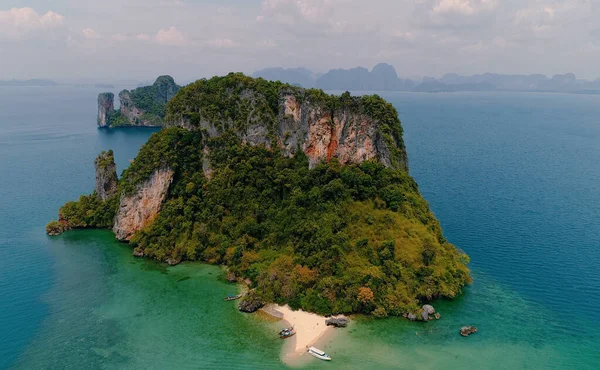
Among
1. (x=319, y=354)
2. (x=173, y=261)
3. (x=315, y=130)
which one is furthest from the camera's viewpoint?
(x=315, y=130)

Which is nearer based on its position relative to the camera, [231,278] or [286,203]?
[231,278]

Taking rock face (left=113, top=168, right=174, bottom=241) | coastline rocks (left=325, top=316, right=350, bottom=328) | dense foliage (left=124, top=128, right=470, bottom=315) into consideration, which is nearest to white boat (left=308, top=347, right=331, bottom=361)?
coastline rocks (left=325, top=316, right=350, bottom=328)

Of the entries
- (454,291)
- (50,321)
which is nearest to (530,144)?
(454,291)

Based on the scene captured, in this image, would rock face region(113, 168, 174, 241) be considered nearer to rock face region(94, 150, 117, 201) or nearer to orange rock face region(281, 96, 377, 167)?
rock face region(94, 150, 117, 201)

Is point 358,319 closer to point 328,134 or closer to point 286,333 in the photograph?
point 286,333

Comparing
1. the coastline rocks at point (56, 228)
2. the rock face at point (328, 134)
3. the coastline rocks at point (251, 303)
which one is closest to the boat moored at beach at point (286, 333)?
the coastline rocks at point (251, 303)

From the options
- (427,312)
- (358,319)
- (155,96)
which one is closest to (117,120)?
(155,96)

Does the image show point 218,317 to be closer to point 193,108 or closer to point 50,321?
point 50,321
